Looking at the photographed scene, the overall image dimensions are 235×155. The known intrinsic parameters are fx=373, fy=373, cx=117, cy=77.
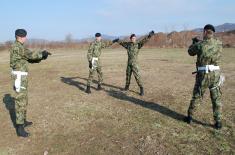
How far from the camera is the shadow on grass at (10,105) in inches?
474

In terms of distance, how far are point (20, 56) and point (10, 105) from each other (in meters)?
4.60

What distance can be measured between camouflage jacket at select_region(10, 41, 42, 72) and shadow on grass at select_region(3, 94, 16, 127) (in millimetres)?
2350

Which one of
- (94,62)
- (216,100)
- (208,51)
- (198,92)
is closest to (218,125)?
(216,100)

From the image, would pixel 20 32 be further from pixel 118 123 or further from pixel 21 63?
pixel 118 123

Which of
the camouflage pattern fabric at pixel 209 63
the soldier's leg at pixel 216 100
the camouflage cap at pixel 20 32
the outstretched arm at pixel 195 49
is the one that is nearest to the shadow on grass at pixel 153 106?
the soldier's leg at pixel 216 100

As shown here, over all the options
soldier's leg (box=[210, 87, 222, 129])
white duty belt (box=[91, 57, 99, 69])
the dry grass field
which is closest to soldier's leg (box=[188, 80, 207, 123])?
soldier's leg (box=[210, 87, 222, 129])

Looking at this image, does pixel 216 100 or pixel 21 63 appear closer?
pixel 216 100

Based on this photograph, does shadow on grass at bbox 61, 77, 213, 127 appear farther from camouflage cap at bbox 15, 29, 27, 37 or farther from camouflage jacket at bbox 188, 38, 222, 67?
camouflage cap at bbox 15, 29, 27, 37

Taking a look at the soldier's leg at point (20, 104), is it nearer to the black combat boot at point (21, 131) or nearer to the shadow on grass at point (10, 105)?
the black combat boot at point (21, 131)

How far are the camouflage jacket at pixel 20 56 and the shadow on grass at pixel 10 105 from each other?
235cm

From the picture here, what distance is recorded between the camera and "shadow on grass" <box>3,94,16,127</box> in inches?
474

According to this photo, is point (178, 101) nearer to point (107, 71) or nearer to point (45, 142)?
point (45, 142)

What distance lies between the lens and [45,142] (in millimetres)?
9758

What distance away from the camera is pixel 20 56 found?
9.66 meters
